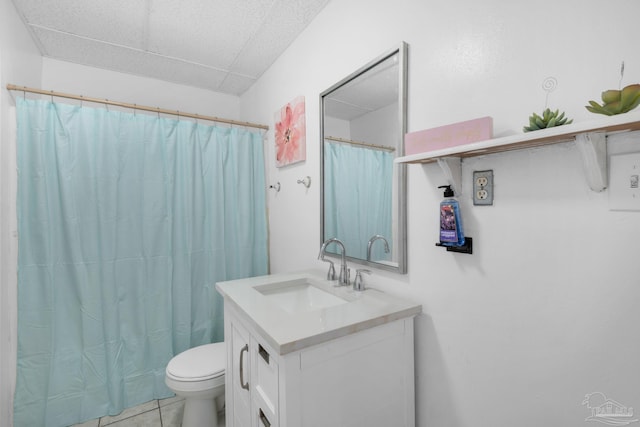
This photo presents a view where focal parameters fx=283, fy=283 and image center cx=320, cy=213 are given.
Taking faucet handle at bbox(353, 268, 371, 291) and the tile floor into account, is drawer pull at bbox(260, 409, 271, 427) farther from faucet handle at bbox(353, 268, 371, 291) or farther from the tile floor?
the tile floor

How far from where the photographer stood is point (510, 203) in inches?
33.8

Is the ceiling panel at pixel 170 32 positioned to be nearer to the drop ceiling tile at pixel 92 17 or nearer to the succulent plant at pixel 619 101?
the drop ceiling tile at pixel 92 17

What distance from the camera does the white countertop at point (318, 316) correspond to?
2.86 feet

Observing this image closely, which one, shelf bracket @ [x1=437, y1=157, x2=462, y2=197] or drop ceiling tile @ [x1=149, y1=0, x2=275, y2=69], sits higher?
drop ceiling tile @ [x1=149, y1=0, x2=275, y2=69]

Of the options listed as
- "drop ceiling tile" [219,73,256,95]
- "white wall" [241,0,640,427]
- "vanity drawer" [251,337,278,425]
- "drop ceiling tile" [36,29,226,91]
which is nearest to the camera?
"white wall" [241,0,640,427]

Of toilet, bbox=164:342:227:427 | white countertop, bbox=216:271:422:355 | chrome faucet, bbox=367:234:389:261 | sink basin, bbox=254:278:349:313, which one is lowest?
toilet, bbox=164:342:227:427

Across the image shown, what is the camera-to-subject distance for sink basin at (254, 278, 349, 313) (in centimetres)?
146

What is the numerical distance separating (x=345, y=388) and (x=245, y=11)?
1.99 metres

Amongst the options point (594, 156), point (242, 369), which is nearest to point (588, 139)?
point (594, 156)

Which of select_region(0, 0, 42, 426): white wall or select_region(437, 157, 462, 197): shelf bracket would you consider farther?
select_region(0, 0, 42, 426): white wall

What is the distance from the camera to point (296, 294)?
1.56m

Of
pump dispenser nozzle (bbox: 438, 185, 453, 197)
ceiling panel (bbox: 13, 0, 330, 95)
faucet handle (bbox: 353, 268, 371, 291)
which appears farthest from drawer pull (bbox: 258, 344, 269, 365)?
ceiling panel (bbox: 13, 0, 330, 95)

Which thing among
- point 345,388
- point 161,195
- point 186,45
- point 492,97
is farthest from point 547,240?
point 186,45

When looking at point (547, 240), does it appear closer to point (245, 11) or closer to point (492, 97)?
point (492, 97)
